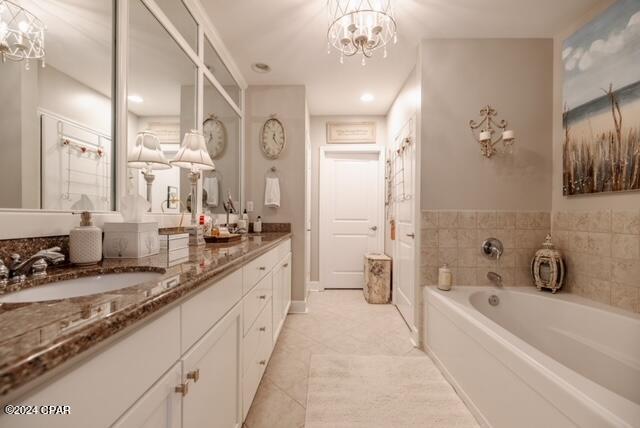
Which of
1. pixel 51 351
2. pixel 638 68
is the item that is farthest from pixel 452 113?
pixel 51 351

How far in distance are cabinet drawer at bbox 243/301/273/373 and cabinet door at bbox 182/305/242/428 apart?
0.37 feet

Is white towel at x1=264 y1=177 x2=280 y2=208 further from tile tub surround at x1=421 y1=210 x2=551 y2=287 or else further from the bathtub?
the bathtub

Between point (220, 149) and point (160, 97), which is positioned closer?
point (160, 97)

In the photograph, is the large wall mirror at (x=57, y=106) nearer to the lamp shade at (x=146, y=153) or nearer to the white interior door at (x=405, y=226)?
the lamp shade at (x=146, y=153)

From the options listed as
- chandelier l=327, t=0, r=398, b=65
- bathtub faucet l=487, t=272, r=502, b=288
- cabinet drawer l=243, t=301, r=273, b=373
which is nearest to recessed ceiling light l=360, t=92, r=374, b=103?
chandelier l=327, t=0, r=398, b=65

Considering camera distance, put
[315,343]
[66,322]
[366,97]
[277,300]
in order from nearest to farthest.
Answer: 1. [66,322]
2. [277,300]
3. [315,343]
4. [366,97]

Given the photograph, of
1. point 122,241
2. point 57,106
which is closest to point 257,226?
point 122,241

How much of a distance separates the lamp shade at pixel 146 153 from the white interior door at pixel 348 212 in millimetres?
→ 2661

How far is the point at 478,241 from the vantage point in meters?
2.14

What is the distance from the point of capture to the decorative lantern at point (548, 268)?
1933 millimetres

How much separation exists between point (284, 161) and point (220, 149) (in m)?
0.74

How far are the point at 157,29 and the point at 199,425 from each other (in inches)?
76.2

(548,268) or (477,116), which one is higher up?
(477,116)

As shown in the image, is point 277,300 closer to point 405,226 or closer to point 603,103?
point 405,226
